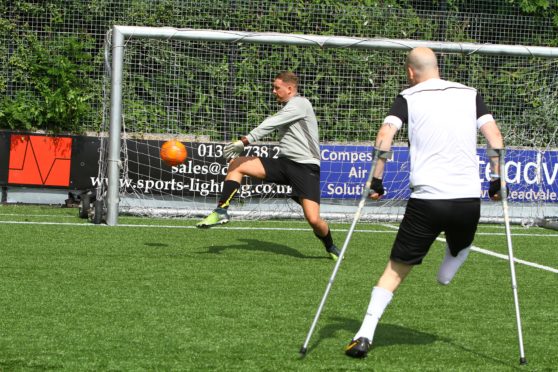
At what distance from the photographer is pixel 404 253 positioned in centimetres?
614

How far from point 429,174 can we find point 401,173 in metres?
10.6

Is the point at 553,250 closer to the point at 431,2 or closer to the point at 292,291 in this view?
the point at 292,291

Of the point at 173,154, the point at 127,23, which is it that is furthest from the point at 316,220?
the point at 127,23

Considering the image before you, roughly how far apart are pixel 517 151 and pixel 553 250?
4556 mm

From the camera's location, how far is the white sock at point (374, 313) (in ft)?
19.9

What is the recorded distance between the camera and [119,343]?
6320mm

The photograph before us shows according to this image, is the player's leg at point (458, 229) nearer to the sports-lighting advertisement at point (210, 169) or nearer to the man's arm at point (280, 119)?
the man's arm at point (280, 119)

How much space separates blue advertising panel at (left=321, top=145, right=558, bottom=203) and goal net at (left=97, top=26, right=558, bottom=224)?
0.02 meters

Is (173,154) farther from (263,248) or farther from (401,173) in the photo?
(401,173)

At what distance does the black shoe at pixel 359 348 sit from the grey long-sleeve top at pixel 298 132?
4.99 metres

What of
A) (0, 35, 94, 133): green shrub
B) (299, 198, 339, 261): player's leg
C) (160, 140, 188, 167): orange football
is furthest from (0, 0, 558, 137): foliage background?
(299, 198, 339, 261): player's leg

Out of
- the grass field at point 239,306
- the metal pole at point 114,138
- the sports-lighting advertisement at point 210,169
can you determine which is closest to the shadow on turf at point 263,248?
the grass field at point 239,306

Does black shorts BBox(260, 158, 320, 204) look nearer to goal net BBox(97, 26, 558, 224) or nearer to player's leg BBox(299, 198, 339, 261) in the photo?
player's leg BBox(299, 198, 339, 261)

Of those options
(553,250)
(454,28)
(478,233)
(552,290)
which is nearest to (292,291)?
(552,290)
